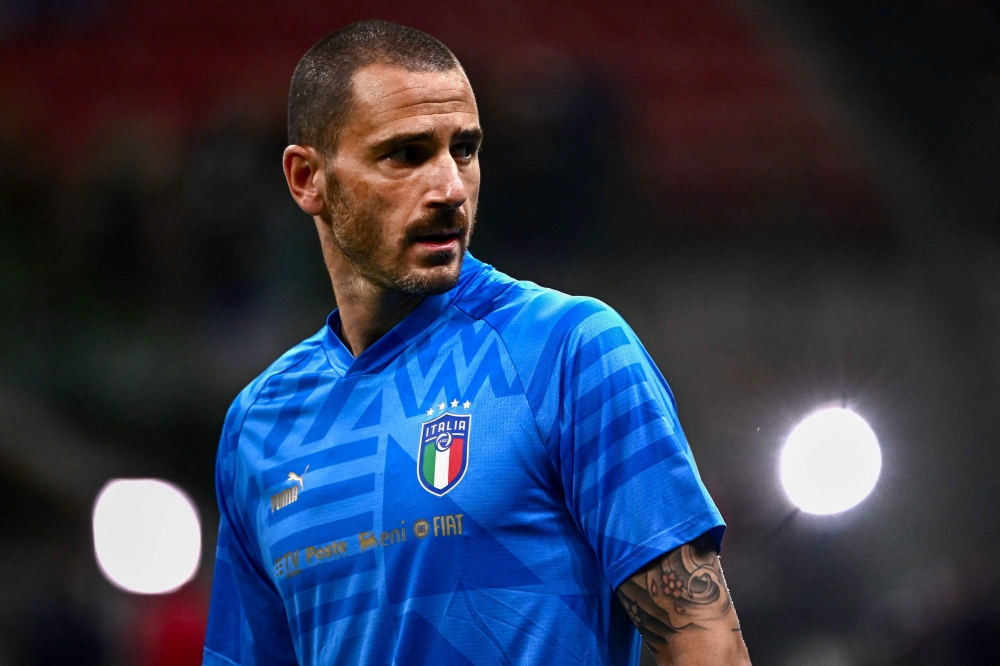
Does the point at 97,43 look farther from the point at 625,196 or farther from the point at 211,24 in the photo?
the point at 625,196

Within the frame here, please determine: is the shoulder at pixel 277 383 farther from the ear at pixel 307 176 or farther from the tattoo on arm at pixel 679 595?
the tattoo on arm at pixel 679 595

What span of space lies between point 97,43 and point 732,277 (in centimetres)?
314

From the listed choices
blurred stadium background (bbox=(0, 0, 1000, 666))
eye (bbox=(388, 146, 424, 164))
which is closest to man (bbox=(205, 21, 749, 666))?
eye (bbox=(388, 146, 424, 164))

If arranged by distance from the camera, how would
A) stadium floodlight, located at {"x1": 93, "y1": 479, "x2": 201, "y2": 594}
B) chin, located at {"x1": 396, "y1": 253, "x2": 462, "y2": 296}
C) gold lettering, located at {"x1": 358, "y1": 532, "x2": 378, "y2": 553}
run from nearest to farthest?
gold lettering, located at {"x1": 358, "y1": 532, "x2": 378, "y2": 553}, chin, located at {"x1": 396, "y1": 253, "x2": 462, "y2": 296}, stadium floodlight, located at {"x1": 93, "y1": 479, "x2": 201, "y2": 594}

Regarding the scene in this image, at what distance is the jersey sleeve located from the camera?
1.94m

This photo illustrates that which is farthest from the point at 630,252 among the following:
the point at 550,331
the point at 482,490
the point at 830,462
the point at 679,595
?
the point at 679,595

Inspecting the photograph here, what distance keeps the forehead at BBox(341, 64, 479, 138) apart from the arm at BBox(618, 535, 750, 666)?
82 cm

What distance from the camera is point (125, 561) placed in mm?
4266

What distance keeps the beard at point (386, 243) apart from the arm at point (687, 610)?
614mm

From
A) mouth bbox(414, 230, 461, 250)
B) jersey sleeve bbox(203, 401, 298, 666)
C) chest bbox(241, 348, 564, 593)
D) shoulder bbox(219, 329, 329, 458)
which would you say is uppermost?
mouth bbox(414, 230, 461, 250)

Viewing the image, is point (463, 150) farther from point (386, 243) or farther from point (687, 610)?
point (687, 610)

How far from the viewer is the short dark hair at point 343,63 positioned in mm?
1834

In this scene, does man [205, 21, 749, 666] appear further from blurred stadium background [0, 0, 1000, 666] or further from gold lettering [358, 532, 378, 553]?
blurred stadium background [0, 0, 1000, 666]

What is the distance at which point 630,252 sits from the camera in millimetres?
4531
